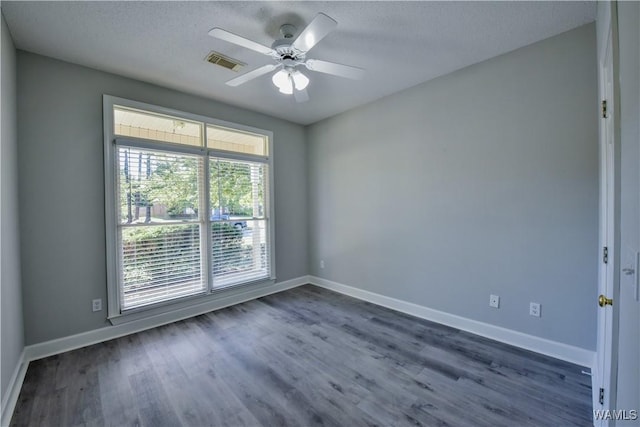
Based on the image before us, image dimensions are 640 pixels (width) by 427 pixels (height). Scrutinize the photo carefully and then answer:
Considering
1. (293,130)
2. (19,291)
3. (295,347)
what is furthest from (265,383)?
(293,130)

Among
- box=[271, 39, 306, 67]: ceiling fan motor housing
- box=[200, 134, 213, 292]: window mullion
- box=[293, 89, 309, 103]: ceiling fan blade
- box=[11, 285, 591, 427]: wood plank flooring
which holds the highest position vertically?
box=[271, 39, 306, 67]: ceiling fan motor housing

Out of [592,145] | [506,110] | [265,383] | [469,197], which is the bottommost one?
[265,383]

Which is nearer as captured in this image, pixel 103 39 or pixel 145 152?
pixel 103 39

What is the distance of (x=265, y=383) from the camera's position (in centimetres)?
207

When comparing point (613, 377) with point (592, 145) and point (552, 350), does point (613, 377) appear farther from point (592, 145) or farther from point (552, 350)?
point (592, 145)

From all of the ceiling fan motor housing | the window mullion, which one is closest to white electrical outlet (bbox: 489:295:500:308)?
the ceiling fan motor housing

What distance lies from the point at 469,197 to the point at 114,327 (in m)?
3.95

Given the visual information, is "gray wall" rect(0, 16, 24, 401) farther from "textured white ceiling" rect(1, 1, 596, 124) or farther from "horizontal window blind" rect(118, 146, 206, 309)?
"horizontal window blind" rect(118, 146, 206, 309)

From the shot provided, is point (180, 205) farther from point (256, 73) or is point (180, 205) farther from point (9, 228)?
point (256, 73)

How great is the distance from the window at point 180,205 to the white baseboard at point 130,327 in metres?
0.17

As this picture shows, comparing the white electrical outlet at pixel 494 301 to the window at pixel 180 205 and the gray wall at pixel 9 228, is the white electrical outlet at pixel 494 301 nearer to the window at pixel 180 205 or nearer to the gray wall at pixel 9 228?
the window at pixel 180 205

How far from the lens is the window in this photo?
2.86 meters

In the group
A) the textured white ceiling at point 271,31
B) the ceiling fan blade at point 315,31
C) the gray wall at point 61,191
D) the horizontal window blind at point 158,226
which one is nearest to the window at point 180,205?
the horizontal window blind at point 158,226

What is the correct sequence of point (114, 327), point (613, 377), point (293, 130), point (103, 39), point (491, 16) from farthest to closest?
point (293, 130) → point (114, 327) → point (103, 39) → point (491, 16) → point (613, 377)
